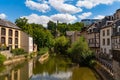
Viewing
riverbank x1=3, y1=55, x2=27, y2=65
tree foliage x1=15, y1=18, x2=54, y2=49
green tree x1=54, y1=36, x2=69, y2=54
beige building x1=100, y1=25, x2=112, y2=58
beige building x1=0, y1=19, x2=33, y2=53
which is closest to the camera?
beige building x1=100, y1=25, x2=112, y2=58

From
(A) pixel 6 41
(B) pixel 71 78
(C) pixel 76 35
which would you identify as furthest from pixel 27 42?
(B) pixel 71 78

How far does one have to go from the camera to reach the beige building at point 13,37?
58787mm

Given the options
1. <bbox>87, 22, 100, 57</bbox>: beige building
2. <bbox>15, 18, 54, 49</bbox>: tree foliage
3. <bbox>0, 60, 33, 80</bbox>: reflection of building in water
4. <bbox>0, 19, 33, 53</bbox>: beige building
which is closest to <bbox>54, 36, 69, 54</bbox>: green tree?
<bbox>15, 18, 54, 49</bbox>: tree foliage

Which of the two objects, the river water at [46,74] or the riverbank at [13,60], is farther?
the riverbank at [13,60]

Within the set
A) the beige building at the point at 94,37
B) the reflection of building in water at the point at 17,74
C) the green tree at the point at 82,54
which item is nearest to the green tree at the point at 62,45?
the beige building at the point at 94,37

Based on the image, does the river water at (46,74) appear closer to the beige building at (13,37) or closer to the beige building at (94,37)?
the beige building at (94,37)

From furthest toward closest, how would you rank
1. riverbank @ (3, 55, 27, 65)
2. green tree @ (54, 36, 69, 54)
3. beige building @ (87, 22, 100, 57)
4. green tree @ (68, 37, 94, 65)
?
green tree @ (54, 36, 69, 54)
beige building @ (87, 22, 100, 57)
riverbank @ (3, 55, 27, 65)
green tree @ (68, 37, 94, 65)

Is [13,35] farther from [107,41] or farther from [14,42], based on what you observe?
[107,41]

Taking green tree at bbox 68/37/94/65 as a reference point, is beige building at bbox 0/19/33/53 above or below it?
above

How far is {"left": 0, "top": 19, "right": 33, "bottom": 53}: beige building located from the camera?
2314 inches

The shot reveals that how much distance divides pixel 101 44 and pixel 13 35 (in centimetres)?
2635

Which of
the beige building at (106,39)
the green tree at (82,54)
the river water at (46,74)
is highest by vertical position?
the beige building at (106,39)

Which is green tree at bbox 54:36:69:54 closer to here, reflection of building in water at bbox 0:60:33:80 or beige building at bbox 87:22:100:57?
beige building at bbox 87:22:100:57

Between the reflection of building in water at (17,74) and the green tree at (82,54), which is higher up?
the green tree at (82,54)
